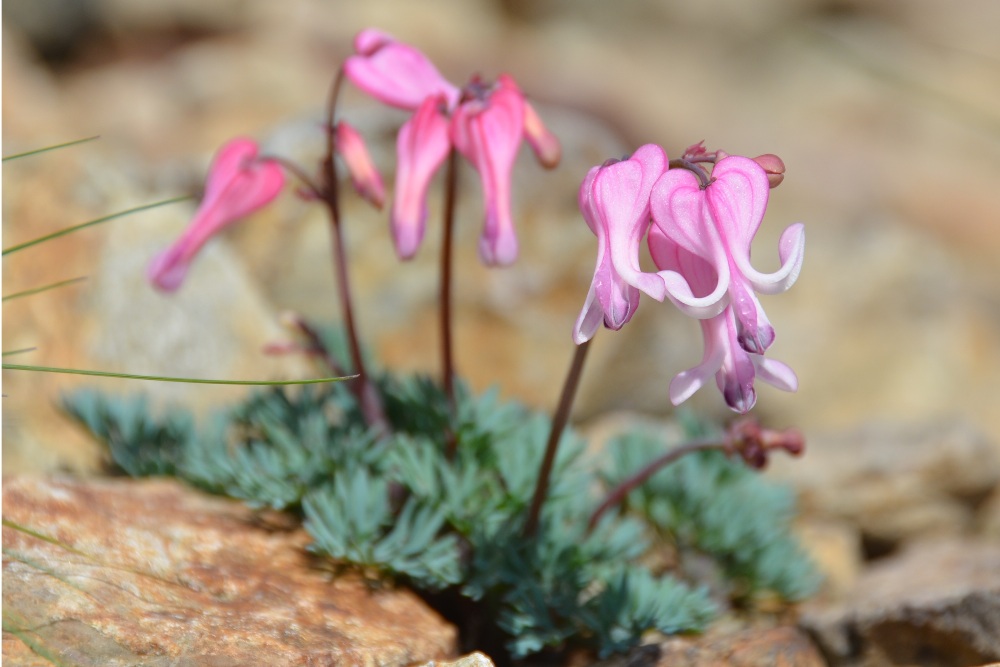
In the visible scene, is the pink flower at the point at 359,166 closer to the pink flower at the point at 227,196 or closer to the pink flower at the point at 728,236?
the pink flower at the point at 227,196

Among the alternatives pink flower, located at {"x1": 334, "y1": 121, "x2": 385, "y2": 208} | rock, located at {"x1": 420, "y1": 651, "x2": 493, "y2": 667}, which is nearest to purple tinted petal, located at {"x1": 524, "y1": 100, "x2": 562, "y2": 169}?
pink flower, located at {"x1": 334, "y1": 121, "x2": 385, "y2": 208}

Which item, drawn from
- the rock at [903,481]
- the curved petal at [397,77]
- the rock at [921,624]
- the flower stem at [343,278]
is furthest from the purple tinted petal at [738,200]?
the rock at [903,481]

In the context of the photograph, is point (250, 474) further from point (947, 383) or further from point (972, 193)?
point (972, 193)

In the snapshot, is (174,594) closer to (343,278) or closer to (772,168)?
(343,278)

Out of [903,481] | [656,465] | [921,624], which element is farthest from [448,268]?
[903,481]

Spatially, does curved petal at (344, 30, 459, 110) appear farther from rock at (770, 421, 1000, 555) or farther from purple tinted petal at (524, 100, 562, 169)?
rock at (770, 421, 1000, 555)

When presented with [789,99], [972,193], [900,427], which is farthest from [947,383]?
[789,99]
